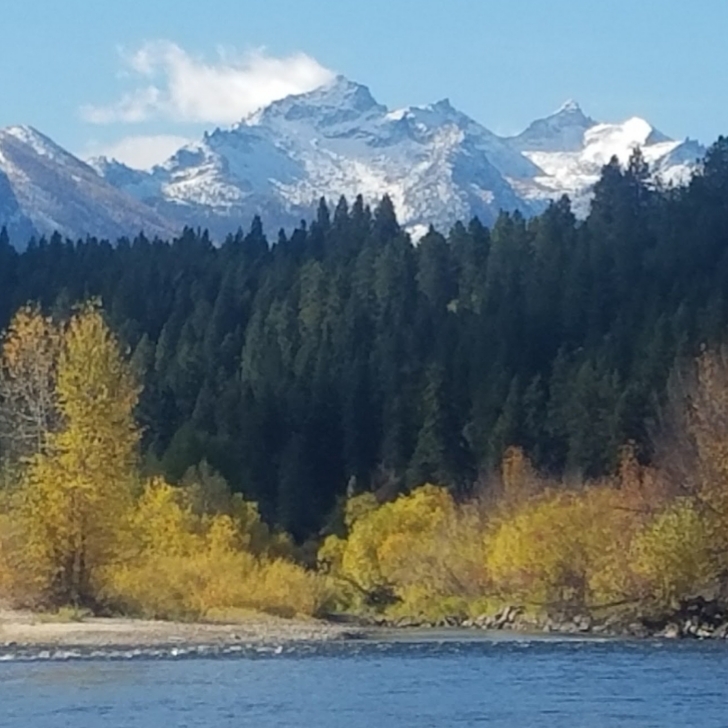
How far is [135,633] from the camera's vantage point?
76000 millimetres

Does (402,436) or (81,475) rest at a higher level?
(402,436)

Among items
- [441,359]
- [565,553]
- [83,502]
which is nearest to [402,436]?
[441,359]

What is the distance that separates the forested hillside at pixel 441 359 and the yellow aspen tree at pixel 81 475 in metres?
37.7

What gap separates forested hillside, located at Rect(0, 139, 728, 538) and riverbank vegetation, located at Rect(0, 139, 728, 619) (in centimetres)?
33

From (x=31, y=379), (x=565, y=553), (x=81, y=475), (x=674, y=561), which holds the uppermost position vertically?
(x=31, y=379)

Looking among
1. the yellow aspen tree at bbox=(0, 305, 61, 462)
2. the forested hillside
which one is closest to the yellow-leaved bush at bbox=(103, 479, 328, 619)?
the yellow aspen tree at bbox=(0, 305, 61, 462)

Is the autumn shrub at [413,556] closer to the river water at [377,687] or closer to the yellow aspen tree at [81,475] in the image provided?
the yellow aspen tree at [81,475]

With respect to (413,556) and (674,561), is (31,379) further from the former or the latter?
(413,556)

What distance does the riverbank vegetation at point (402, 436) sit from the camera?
82750mm

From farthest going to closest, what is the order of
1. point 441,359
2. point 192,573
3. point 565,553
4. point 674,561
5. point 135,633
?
point 441,359 → point 565,553 → point 192,573 → point 674,561 → point 135,633

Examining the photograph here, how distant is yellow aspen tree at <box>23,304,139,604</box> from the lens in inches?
3216

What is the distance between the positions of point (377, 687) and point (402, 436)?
308 ft

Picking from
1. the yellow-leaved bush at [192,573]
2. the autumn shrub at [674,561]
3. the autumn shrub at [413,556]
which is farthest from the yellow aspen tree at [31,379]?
the autumn shrub at [674,561]

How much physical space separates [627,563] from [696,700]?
97.3 feet
